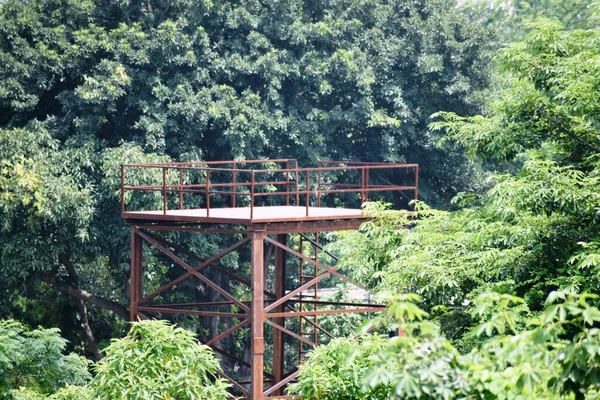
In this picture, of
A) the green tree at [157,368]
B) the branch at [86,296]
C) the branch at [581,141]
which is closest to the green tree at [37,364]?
the branch at [86,296]

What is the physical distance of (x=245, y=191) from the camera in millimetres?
23953

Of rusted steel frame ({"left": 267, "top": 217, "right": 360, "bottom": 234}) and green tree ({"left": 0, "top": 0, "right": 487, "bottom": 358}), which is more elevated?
green tree ({"left": 0, "top": 0, "right": 487, "bottom": 358})

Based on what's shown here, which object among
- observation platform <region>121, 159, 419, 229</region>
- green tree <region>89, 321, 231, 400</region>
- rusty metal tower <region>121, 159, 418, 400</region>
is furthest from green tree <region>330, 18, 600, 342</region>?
green tree <region>89, 321, 231, 400</region>

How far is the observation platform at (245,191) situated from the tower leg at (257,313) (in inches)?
13.6

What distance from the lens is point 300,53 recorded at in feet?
82.7

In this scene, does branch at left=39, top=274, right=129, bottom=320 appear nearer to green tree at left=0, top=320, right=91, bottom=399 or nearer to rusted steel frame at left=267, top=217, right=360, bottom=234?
green tree at left=0, top=320, right=91, bottom=399

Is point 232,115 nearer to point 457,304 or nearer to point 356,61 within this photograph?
point 356,61

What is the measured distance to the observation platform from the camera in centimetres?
1638

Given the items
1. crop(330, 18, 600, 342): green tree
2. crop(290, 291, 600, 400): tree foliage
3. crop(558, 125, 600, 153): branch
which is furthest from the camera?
crop(558, 125, 600, 153): branch

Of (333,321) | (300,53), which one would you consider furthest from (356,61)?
(333,321)

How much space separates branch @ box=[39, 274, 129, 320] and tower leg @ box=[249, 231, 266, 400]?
8595 mm

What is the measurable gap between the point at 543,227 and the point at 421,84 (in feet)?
47.2

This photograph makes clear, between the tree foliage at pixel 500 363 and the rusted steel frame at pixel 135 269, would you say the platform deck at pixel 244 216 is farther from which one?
the tree foliage at pixel 500 363

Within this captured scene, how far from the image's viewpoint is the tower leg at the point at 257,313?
600 inches
